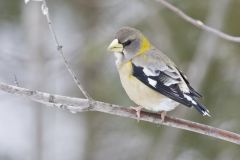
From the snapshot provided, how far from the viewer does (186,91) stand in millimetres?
4062

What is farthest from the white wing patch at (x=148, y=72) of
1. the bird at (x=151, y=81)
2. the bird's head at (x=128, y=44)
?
the bird's head at (x=128, y=44)

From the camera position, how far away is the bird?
4051 millimetres

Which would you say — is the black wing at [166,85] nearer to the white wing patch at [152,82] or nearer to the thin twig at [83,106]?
the white wing patch at [152,82]

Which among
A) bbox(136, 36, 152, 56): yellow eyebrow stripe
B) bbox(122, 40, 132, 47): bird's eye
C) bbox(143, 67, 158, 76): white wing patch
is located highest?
bbox(122, 40, 132, 47): bird's eye

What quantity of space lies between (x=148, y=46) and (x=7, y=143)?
15.4 ft

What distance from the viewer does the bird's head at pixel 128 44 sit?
4.34 meters

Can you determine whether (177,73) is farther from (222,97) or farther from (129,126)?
(129,126)

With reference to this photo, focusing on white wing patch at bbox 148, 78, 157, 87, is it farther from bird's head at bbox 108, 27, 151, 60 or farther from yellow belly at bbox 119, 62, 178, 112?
bird's head at bbox 108, 27, 151, 60

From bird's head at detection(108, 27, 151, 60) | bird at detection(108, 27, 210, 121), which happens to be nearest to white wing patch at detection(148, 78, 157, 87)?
bird at detection(108, 27, 210, 121)

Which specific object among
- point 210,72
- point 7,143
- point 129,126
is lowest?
point 7,143

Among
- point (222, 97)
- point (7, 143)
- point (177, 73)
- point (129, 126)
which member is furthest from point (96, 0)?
point (177, 73)

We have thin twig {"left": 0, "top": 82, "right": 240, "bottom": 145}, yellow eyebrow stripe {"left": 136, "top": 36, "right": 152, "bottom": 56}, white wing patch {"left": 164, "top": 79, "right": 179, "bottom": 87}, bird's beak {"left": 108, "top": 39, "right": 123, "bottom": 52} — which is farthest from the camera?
yellow eyebrow stripe {"left": 136, "top": 36, "right": 152, "bottom": 56}

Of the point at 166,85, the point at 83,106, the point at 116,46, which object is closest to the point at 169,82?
the point at 166,85

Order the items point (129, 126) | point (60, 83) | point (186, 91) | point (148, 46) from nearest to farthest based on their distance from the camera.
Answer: point (186, 91)
point (148, 46)
point (129, 126)
point (60, 83)
